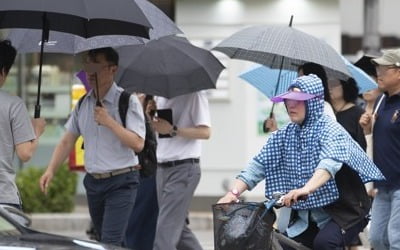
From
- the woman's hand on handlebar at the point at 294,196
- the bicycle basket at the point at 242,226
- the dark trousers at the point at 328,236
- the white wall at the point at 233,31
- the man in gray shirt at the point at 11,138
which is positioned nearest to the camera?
the bicycle basket at the point at 242,226

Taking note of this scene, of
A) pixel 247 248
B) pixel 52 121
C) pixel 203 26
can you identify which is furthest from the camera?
pixel 52 121

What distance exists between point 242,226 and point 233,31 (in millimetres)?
9555

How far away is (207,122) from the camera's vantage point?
8.95m

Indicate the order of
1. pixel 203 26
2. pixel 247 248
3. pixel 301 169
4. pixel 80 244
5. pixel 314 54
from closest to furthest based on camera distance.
Result: pixel 80 244, pixel 247 248, pixel 301 169, pixel 314 54, pixel 203 26

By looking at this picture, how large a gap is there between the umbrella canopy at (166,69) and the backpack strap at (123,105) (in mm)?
558

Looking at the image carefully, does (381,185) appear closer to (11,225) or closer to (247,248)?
(247,248)

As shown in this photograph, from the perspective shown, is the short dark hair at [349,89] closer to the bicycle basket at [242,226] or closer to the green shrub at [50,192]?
the bicycle basket at [242,226]

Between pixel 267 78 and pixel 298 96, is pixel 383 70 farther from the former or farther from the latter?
pixel 298 96

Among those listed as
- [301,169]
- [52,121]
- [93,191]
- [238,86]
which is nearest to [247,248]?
[301,169]

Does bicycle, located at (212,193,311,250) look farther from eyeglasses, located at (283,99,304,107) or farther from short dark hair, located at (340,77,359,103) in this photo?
short dark hair, located at (340,77,359,103)

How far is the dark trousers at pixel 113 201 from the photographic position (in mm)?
7848

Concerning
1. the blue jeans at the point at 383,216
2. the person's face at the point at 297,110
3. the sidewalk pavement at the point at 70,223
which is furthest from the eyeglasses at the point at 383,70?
the sidewalk pavement at the point at 70,223

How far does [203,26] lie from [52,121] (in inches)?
115

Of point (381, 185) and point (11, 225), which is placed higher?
point (11, 225)
